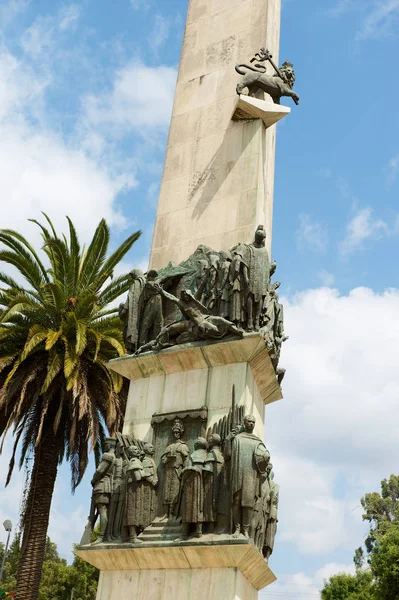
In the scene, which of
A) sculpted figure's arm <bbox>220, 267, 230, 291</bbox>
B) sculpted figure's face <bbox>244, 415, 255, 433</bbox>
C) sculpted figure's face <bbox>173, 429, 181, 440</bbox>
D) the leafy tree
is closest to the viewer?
sculpted figure's face <bbox>244, 415, 255, 433</bbox>

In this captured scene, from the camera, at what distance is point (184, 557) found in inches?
360

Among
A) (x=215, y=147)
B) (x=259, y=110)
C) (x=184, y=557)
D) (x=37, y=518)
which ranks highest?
(x=259, y=110)

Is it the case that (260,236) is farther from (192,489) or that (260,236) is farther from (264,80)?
(192,489)

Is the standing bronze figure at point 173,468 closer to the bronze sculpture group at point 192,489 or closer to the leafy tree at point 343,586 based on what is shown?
the bronze sculpture group at point 192,489

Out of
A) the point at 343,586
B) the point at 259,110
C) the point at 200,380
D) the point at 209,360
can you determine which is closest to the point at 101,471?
the point at 200,380

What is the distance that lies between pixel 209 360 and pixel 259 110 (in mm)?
4756

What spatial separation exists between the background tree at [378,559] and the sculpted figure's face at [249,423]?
20422 mm

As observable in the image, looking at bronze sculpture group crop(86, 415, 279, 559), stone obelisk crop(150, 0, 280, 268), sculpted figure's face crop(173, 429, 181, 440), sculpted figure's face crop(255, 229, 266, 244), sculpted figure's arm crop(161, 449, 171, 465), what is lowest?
bronze sculpture group crop(86, 415, 279, 559)

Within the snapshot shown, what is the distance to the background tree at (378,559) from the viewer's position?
27.4 metres

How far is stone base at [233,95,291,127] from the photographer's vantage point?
1257 centimetres

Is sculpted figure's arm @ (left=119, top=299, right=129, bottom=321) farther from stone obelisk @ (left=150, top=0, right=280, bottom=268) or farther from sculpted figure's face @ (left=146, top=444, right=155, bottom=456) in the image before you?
sculpted figure's face @ (left=146, top=444, right=155, bottom=456)

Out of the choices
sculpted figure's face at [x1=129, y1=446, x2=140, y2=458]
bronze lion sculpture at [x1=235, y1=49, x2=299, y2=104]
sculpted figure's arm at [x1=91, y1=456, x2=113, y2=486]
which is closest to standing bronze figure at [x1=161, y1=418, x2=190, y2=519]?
sculpted figure's face at [x1=129, y1=446, x2=140, y2=458]

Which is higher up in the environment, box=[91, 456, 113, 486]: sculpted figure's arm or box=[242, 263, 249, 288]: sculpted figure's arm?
box=[242, 263, 249, 288]: sculpted figure's arm

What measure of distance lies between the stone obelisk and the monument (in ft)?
0.08
